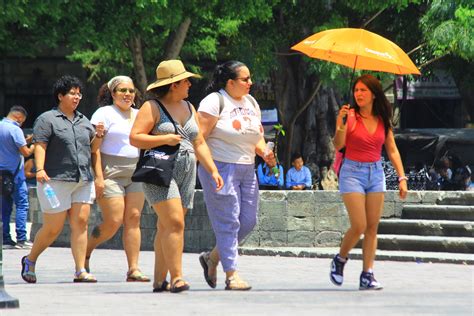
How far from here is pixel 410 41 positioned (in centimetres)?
2884

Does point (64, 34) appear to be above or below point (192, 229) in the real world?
above

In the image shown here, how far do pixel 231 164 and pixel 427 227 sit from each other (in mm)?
5552

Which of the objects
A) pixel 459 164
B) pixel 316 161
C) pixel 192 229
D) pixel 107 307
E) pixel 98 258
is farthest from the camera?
pixel 459 164

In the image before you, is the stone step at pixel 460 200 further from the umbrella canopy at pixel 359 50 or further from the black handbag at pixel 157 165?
the black handbag at pixel 157 165

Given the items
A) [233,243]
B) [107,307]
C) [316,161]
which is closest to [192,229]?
[233,243]

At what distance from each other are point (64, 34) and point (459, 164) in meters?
10.4

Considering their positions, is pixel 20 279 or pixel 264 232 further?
pixel 264 232

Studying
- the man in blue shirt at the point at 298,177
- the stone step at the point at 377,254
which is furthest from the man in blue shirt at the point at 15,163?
the man in blue shirt at the point at 298,177

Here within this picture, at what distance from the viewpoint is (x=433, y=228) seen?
15.3 m

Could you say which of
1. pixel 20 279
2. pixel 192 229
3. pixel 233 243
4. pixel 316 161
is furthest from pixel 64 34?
pixel 233 243

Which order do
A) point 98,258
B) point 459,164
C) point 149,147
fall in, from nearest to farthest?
point 149,147, point 98,258, point 459,164

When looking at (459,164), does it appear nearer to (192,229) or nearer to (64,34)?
(64,34)

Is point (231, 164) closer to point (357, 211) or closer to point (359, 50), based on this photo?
point (357, 211)

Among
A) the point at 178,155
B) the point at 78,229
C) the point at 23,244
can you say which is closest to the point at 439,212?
the point at 23,244
